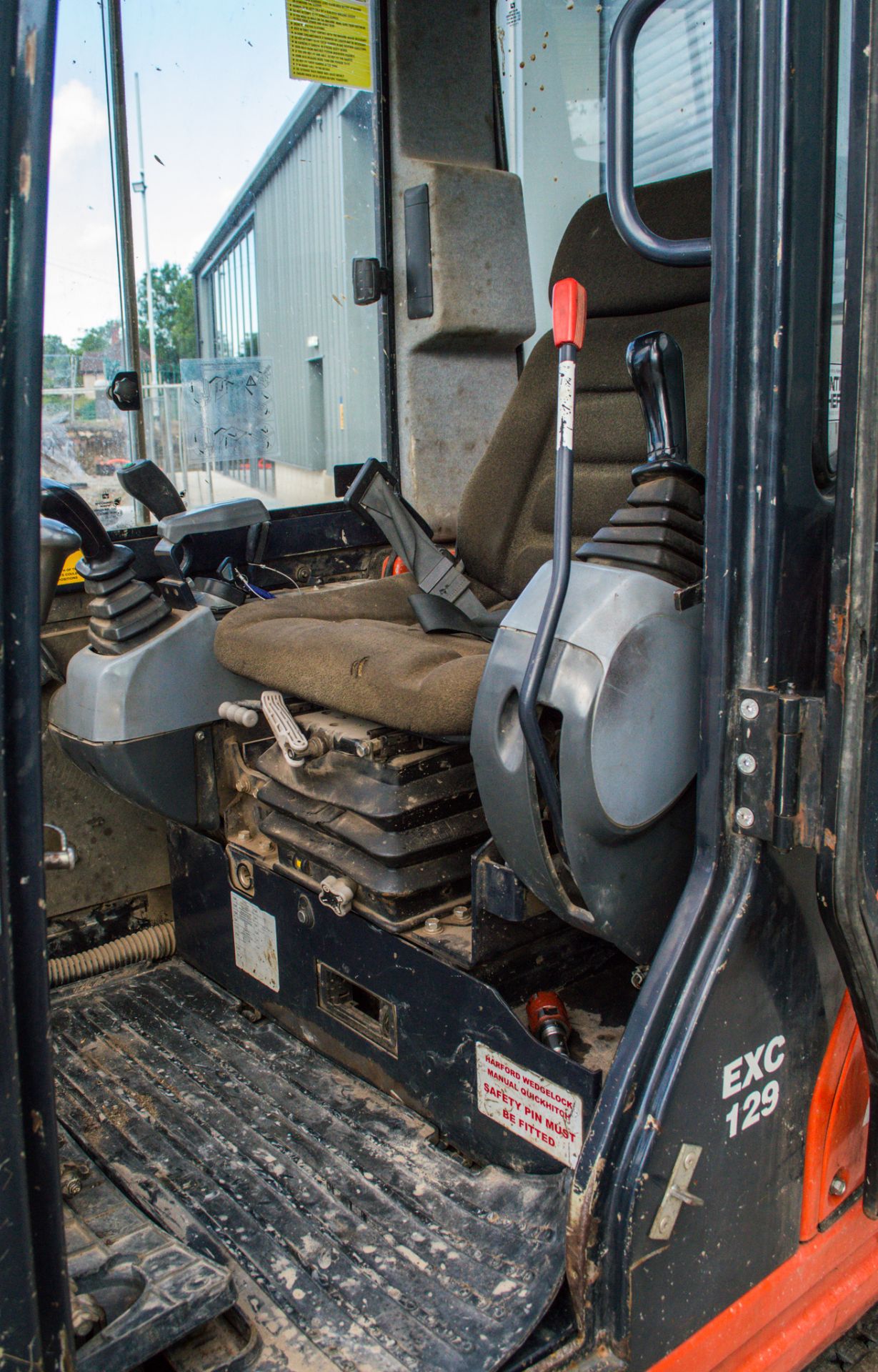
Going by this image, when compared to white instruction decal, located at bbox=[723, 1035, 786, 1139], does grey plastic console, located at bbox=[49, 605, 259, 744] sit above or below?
above

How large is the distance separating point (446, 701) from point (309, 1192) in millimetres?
673

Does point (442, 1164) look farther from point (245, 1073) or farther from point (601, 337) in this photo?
point (601, 337)

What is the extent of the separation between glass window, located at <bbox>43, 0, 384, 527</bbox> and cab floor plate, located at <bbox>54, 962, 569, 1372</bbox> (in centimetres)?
107

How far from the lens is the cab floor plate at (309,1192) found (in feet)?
3.95

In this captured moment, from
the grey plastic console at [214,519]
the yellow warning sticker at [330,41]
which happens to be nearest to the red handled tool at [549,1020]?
the grey plastic console at [214,519]

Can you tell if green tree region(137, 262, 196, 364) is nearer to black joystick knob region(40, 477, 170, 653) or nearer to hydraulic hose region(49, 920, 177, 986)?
black joystick knob region(40, 477, 170, 653)

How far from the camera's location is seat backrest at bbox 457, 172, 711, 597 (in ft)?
6.26

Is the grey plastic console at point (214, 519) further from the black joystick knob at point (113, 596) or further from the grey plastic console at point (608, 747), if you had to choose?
the grey plastic console at point (608, 747)

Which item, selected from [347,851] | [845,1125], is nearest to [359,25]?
[347,851]

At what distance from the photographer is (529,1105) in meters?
1.38

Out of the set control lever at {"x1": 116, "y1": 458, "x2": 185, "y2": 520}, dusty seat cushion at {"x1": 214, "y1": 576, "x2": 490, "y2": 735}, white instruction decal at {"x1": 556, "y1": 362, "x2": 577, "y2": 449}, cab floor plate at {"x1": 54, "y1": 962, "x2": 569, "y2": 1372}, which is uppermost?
white instruction decal at {"x1": 556, "y1": 362, "x2": 577, "y2": 449}

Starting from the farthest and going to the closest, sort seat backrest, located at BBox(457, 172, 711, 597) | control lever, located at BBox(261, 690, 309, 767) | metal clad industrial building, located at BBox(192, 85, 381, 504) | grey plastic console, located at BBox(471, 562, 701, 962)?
metal clad industrial building, located at BBox(192, 85, 381, 504) → seat backrest, located at BBox(457, 172, 711, 597) → control lever, located at BBox(261, 690, 309, 767) → grey plastic console, located at BBox(471, 562, 701, 962)

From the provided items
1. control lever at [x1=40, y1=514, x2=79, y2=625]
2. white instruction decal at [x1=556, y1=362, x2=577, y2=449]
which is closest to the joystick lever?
white instruction decal at [x1=556, y1=362, x2=577, y2=449]

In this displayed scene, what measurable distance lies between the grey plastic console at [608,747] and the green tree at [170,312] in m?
1.45
